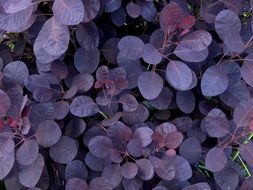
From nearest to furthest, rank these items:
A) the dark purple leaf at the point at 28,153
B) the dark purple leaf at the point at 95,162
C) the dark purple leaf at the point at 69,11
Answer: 1. the dark purple leaf at the point at 69,11
2. the dark purple leaf at the point at 28,153
3. the dark purple leaf at the point at 95,162

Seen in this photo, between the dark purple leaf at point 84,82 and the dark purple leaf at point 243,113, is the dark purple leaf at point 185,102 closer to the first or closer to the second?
the dark purple leaf at point 243,113

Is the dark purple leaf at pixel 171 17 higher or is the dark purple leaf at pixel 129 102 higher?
the dark purple leaf at pixel 171 17

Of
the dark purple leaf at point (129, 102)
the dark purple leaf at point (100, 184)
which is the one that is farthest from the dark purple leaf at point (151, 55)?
the dark purple leaf at point (100, 184)

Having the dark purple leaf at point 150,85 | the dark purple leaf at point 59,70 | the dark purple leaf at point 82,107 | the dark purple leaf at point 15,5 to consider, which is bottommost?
the dark purple leaf at point 82,107

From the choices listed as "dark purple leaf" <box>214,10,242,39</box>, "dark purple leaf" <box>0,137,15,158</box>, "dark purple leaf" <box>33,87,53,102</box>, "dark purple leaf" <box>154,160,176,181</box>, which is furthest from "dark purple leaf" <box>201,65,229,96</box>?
"dark purple leaf" <box>0,137,15,158</box>

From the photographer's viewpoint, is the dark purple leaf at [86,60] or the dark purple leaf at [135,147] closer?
the dark purple leaf at [135,147]

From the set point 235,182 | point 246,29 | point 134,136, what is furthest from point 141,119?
point 246,29

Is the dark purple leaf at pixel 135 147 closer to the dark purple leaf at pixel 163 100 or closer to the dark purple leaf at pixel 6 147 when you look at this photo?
the dark purple leaf at pixel 163 100

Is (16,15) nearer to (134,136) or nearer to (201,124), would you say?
(134,136)

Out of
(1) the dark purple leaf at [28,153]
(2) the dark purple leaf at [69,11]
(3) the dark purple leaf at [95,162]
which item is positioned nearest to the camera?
(2) the dark purple leaf at [69,11]
